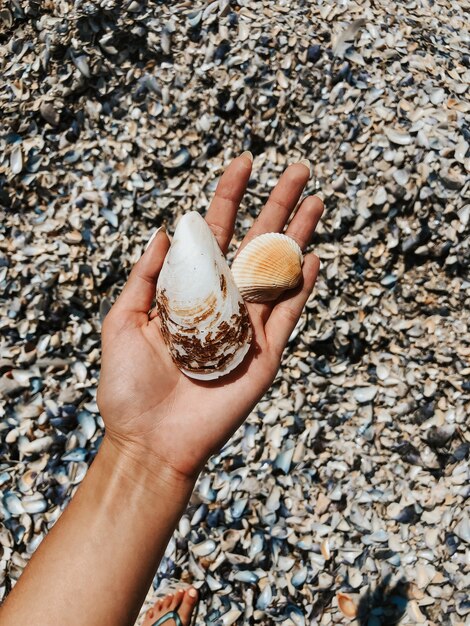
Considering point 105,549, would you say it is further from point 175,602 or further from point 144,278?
point 144,278

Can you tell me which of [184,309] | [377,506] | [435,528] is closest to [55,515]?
[184,309]

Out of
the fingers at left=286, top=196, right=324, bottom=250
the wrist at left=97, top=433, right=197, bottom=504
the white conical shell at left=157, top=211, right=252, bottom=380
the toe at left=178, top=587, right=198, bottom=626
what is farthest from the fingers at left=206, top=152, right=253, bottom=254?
the toe at left=178, top=587, right=198, bottom=626

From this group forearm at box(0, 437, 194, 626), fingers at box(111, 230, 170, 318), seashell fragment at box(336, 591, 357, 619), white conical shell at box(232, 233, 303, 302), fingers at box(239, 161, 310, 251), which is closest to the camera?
forearm at box(0, 437, 194, 626)

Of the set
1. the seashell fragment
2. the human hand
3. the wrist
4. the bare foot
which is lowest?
the bare foot

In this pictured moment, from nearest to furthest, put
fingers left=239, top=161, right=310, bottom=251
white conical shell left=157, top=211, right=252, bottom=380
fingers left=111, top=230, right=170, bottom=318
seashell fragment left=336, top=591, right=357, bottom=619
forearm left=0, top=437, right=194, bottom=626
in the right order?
forearm left=0, top=437, right=194, bottom=626 → white conical shell left=157, top=211, right=252, bottom=380 → fingers left=111, top=230, right=170, bottom=318 → seashell fragment left=336, top=591, right=357, bottom=619 → fingers left=239, top=161, right=310, bottom=251

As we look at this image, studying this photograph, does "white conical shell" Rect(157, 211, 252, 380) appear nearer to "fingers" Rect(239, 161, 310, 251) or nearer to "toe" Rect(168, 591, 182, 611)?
"fingers" Rect(239, 161, 310, 251)
